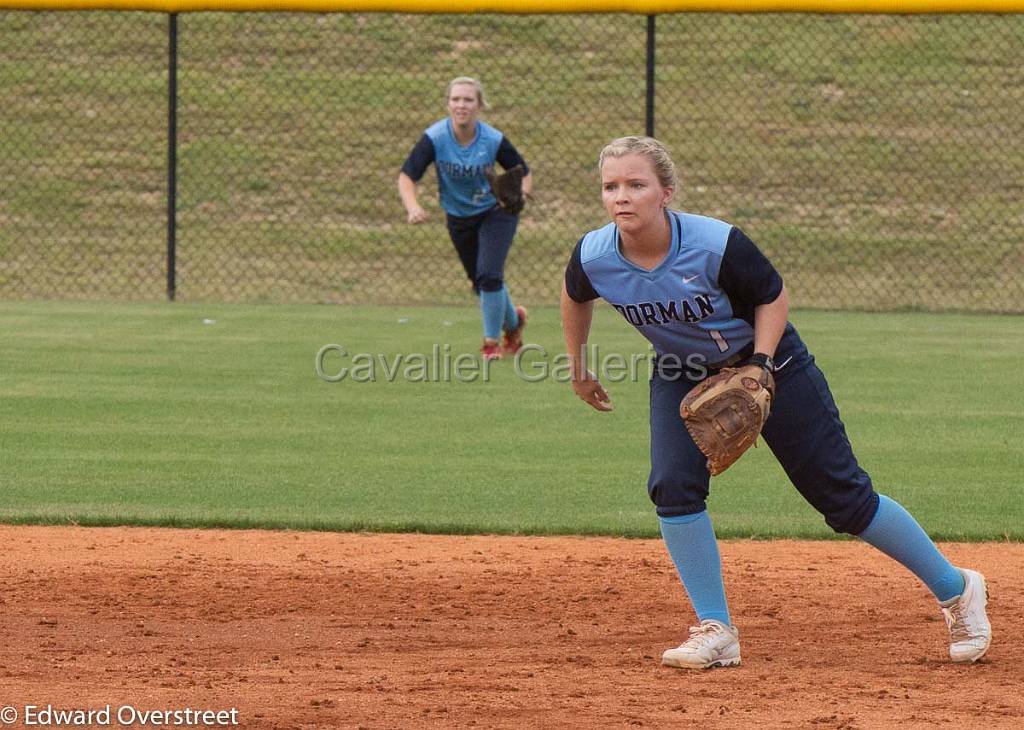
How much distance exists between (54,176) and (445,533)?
43.7ft

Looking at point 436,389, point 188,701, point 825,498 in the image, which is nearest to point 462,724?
point 188,701

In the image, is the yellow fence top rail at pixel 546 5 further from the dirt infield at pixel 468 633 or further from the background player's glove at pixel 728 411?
the background player's glove at pixel 728 411

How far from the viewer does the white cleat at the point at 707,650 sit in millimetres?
4156

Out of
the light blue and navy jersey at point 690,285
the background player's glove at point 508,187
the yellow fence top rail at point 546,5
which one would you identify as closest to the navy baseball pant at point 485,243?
the background player's glove at point 508,187

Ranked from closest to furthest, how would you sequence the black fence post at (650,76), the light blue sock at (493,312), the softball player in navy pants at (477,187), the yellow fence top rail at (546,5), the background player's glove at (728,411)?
the background player's glove at (728,411)
the light blue sock at (493,312)
the softball player in navy pants at (477,187)
the yellow fence top rail at (546,5)
the black fence post at (650,76)

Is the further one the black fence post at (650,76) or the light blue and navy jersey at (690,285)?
the black fence post at (650,76)

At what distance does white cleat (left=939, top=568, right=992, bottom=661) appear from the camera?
14.0ft

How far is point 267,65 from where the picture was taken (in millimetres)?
19562

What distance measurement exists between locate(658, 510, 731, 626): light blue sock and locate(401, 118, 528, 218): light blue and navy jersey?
6463 millimetres

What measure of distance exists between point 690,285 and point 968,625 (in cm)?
124

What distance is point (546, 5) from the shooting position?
42.9 ft

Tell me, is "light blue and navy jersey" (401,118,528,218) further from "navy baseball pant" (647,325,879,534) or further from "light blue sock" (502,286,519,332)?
"navy baseball pant" (647,325,879,534)

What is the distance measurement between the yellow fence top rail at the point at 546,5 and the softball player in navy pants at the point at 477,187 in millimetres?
2858

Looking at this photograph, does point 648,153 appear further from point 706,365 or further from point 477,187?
point 477,187
